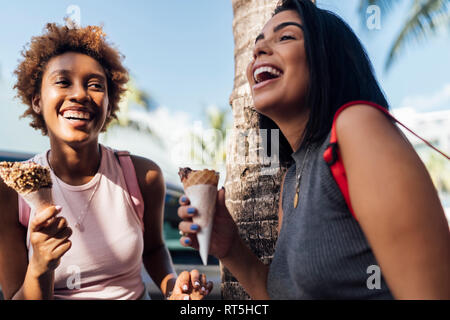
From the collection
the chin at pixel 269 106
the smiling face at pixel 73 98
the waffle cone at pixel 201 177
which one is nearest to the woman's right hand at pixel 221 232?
the waffle cone at pixel 201 177

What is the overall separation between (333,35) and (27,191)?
1678 millimetres

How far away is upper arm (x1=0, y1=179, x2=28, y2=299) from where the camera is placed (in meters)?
2.27

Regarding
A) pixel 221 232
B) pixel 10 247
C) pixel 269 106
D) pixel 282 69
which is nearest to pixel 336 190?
pixel 269 106

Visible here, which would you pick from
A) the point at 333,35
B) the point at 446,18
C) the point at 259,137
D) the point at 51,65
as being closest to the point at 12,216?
the point at 51,65

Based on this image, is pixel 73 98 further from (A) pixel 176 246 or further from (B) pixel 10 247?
(A) pixel 176 246

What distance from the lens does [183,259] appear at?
5168 mm

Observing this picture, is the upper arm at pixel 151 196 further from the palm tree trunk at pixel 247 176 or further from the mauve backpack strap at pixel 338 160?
the mauve backpack strap at pixel 338 160

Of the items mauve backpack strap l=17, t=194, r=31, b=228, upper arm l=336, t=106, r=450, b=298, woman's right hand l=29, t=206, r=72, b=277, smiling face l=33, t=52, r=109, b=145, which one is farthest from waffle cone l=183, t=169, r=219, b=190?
mauve backpack strap l=17, t=194, r=31, b=228

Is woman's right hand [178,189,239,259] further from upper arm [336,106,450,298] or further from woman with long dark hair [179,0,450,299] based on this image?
upper arm [336,106,450,298]

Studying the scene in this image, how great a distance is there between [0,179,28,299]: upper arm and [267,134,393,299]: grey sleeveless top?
1557 mm

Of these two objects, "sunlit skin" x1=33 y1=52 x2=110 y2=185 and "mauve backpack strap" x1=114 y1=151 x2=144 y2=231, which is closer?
"sunlit skin" x1=33 y1=52 x2=110 y2=185

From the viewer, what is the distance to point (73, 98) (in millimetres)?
2377
